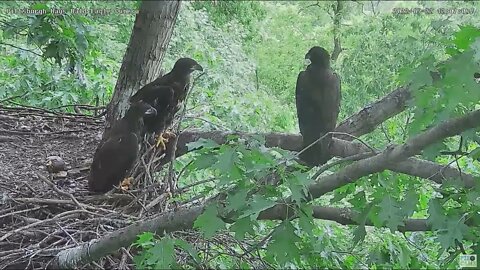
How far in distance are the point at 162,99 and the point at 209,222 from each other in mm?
1869

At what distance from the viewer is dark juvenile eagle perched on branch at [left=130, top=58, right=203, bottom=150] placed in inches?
136

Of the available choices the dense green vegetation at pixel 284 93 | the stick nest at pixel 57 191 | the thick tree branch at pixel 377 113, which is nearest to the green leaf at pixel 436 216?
the dense green vegetation at pixel 284 93

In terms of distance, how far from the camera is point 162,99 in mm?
3498

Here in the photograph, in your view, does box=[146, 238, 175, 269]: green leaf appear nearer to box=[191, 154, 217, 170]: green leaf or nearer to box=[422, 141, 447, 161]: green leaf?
box=[191, 154, 217, 170]: green leaf

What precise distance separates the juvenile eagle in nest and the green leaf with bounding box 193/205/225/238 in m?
1.58

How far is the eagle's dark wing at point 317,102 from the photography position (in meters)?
3.47

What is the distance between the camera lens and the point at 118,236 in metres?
2.06

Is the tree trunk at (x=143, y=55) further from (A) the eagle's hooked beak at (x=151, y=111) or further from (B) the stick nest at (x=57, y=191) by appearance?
(B) the stick nest at (x=57, y=191)

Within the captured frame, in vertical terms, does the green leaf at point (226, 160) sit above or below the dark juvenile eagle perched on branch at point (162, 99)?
above

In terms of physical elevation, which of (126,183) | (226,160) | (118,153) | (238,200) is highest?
(226,160)

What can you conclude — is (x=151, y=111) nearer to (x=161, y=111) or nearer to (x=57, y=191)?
(x=161, y=111)

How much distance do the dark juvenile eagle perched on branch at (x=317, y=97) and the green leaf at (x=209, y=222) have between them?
1728 mm

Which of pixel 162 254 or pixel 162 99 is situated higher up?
pixel 162 254

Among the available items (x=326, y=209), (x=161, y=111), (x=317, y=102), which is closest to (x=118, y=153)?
(x=161, y=111)
